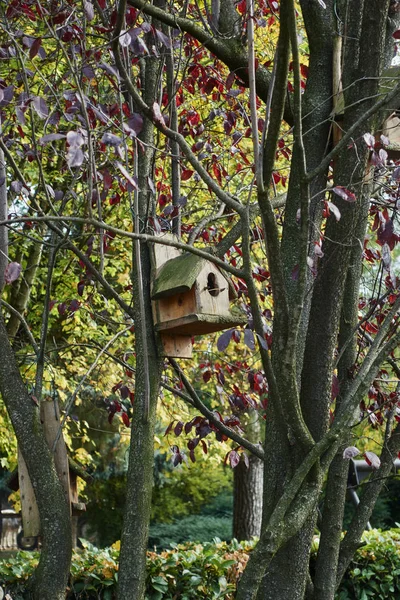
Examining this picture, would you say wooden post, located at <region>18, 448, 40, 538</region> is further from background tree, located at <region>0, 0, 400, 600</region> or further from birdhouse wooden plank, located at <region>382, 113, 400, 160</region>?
birdhouse wooden plank, located at <region>382, 113, 400, 160</region>

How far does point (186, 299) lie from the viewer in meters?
3.20

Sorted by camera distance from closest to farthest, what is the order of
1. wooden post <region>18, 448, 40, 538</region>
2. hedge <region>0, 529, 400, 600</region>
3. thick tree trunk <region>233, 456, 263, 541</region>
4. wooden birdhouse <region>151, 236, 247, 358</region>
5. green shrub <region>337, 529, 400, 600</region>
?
wooden birdhouse <region>151, 236, 247, 358</region> → wooden post <region>18, 448, 40, 538</region> → hedge <region>0, 529, 400, 600</region> → green shrub <region>337, 529, 400, 600</region> → thick tree trunk <region>233, 456, 263, 541</region>

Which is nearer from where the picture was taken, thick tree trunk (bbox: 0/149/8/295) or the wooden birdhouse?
the wooden birdhouse

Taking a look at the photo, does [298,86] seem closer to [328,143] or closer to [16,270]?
[328,143]

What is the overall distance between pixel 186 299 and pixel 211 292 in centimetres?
13

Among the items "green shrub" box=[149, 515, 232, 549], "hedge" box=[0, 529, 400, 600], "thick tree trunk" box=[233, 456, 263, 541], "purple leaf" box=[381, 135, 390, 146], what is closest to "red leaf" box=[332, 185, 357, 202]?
"purple leaf" box=[381, 135, 390, 146]

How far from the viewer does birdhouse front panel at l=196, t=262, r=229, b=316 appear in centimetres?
318

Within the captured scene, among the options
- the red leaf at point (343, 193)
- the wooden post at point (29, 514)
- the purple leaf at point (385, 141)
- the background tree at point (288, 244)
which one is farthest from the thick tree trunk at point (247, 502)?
the red leaf at point (343, 193)

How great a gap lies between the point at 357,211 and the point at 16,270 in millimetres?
1317

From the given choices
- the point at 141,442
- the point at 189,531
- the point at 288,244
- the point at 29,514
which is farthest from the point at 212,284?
the point at 189,531

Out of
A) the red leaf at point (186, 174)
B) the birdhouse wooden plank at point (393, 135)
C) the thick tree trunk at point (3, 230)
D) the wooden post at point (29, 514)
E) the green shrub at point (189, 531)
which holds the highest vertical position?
the red leaf at point (186, 174)

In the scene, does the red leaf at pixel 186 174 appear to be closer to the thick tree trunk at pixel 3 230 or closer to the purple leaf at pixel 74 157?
the thick tree trunk at pixel 3 230

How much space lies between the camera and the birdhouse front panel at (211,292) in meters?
3.18

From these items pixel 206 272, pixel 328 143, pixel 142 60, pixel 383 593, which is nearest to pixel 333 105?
pixel 328 143
